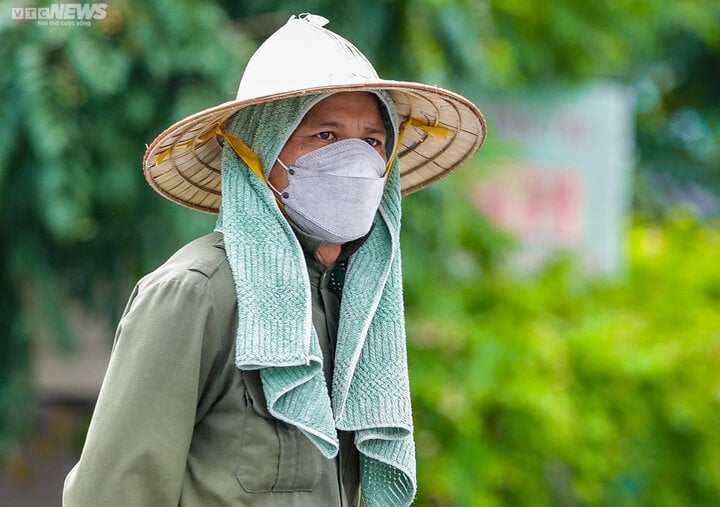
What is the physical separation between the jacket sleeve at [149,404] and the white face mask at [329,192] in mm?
298

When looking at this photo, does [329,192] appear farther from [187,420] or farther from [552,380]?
[552,380]

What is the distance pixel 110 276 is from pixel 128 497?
2965mm

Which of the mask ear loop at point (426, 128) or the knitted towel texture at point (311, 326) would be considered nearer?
the knitted towel texture at point (311, 326)

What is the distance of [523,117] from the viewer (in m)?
7.16

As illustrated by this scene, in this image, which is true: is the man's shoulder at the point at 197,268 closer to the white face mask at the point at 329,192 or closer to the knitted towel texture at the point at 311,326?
the knitted towel texture at the point at 311,326

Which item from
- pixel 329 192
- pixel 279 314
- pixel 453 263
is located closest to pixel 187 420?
pixel 279 314

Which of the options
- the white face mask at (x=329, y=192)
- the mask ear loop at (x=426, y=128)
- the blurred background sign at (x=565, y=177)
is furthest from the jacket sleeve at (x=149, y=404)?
the blurred background sign at (x=565, y=177)

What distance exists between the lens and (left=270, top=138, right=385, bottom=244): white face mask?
2.16 metres

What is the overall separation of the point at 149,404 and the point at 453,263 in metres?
3.91

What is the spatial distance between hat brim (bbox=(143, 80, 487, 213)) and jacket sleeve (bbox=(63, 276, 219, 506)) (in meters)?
0.35

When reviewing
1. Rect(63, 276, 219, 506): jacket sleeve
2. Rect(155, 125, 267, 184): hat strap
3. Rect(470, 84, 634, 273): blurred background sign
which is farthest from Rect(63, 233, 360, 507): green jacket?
Rect(470, 84, 634, 273): blurred background sign

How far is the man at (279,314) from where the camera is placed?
1918 millimetres

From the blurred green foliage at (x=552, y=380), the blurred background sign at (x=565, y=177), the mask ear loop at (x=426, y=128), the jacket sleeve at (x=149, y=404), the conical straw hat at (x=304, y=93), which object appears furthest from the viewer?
the blurred background sign at (x=565, y=177)

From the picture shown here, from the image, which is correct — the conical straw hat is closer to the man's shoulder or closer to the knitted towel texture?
the knitted towel texture
